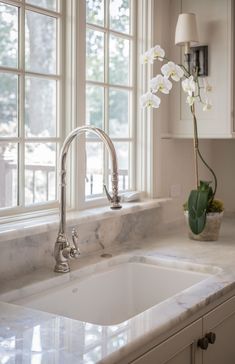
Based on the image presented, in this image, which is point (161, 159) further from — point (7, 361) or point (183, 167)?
point (7, 361)

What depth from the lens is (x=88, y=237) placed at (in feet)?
8.10

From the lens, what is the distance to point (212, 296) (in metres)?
1.83

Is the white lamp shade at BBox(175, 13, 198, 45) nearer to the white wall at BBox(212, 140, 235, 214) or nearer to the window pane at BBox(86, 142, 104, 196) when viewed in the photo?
the window pane at BBox(86, 142, 104, 196)

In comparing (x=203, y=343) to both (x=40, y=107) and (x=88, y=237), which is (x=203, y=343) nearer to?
(x=88, y=237)

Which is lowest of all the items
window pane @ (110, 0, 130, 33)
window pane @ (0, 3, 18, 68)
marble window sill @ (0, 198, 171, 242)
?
marble window sill @ (0, 198, 171, 242)

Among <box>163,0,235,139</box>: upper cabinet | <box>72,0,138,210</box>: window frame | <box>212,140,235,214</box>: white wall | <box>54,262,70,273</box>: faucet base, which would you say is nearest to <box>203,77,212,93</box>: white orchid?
<box>163,0,235,139</box>: upper cabinet

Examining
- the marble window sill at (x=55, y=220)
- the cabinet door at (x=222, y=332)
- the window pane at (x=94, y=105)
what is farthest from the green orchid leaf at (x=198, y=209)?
the cabinet door at (x=222, y=332)

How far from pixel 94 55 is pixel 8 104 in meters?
0.66

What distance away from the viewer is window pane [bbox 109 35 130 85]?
2836 mm

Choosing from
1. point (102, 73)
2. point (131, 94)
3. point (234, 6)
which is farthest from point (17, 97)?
point (234, 6)

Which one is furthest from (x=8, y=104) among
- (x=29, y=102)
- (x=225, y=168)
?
(x=225, y=168)

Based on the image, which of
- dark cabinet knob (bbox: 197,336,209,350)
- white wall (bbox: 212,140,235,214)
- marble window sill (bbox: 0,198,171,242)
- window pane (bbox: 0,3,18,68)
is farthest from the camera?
white wall (bbox: 212,140,235,214)

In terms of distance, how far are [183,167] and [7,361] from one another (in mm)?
2186

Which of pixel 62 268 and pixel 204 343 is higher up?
pixel 62 268
